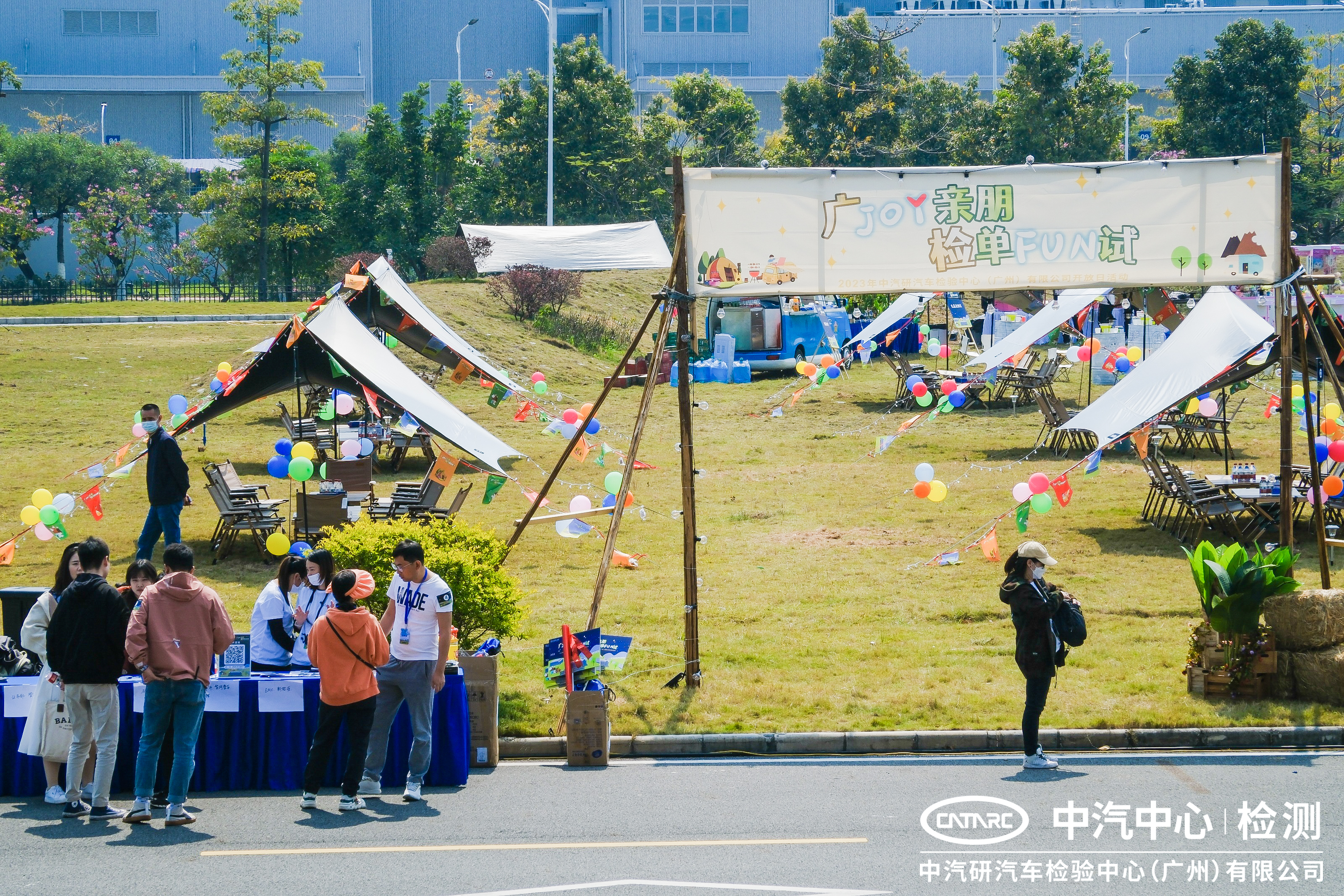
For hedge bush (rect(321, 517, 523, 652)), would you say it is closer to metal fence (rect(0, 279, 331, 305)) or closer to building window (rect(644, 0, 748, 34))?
metal fence (rect(0, 279, 331, 305))

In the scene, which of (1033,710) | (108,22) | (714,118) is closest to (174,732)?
(1033,710)

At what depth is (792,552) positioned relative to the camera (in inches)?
590

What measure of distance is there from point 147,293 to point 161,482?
36.0 meters

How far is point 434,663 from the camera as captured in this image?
26.2 ft

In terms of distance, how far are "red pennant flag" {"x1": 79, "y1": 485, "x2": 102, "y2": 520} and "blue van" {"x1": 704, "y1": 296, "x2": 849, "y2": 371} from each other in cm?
1952

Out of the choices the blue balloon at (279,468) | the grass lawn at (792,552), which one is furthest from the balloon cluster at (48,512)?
the blue balloon at (279,468)

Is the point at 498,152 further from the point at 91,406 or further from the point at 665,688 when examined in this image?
the point at 665,688

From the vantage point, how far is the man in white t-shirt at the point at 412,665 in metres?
7.90

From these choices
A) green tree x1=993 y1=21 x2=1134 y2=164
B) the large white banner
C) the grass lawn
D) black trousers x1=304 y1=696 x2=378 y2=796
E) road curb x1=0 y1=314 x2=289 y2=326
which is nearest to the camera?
black trousers x1=304 y1=696 x2=378 y2=796

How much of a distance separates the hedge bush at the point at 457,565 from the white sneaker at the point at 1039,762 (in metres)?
3.63

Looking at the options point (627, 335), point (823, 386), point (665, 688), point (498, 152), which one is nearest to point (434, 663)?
point (665, 688)

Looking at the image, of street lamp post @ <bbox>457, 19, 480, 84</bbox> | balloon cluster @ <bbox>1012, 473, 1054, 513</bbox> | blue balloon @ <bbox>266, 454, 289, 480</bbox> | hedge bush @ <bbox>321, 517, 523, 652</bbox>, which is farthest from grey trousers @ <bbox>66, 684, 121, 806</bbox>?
street lamp post @ <bbox>457, 19, 480, 84</bbox>

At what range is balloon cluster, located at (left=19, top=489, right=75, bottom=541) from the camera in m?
13.1

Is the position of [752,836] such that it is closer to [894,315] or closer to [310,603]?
[310,603]
